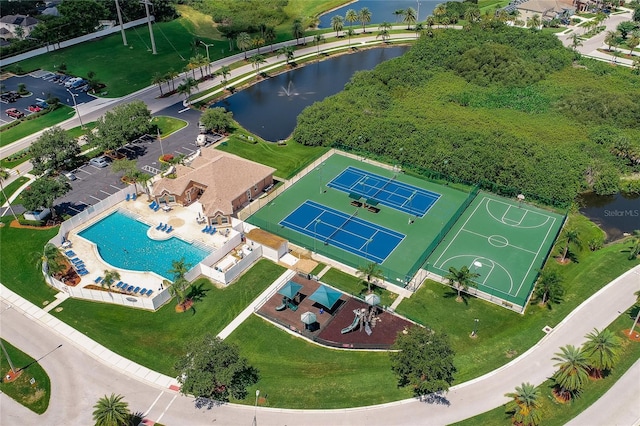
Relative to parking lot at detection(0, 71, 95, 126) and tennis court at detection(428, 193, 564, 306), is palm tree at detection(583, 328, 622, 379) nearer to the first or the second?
tennis court at detection(428, 193, 564, 306)

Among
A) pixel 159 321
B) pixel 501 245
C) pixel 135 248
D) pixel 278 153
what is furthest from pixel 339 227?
pixel 135 248

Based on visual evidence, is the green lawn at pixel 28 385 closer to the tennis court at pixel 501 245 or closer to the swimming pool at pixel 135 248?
the swimming pool at pixel 135 248

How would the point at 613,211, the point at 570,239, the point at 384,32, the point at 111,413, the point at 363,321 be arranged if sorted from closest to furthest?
the point at 111,413 → the point at 363,321 → the point at 570,239 → the point at 613,211 → the point at 384,32

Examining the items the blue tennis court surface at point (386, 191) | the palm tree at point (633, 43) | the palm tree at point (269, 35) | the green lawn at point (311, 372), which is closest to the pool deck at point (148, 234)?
the green lawn at point (311, 372)

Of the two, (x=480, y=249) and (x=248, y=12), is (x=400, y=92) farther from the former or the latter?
(x=248, y=12)

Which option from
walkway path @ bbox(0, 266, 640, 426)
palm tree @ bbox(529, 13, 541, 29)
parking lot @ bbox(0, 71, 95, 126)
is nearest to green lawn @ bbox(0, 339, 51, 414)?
walkway path @ bbox(0, 266, 640, 426)

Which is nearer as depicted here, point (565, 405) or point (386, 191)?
point (565, 405)

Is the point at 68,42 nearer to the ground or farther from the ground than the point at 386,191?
farther from the ground

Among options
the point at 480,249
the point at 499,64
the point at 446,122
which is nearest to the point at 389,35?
the point at 499,64

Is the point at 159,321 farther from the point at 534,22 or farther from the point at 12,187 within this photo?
the point at 534,22
